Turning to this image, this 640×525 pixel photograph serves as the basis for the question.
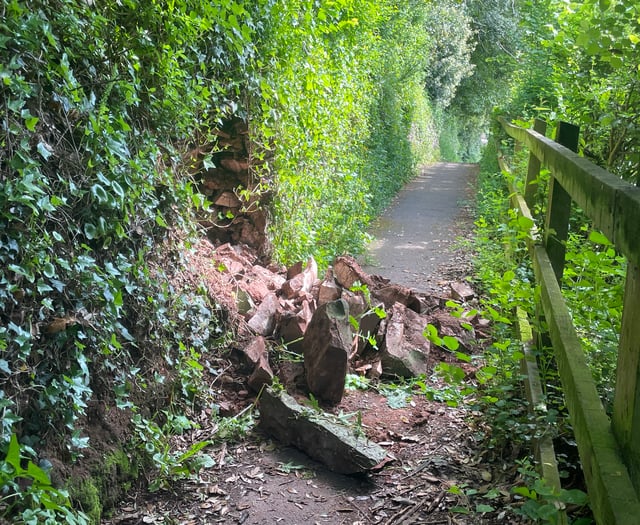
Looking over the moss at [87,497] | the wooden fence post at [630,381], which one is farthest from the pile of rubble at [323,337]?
the wooden fence post at [630,381]

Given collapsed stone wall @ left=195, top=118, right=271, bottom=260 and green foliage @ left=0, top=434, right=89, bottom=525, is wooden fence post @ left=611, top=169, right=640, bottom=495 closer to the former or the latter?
green foliage @ left=0, top=434, right=89, bottom=525

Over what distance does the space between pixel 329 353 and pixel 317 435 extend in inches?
28.7

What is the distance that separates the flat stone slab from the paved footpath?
3.38 m

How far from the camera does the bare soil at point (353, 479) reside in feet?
10.5

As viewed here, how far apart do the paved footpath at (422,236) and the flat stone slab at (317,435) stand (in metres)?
3.38

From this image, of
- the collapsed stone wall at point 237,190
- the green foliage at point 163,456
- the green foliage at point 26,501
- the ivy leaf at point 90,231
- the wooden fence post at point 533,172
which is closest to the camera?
the green foliage at point 26,501

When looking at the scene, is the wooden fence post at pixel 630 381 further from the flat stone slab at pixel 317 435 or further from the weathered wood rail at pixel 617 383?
the flat stone slab at pixel 317 435

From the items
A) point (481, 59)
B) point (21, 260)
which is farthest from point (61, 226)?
point (481, 59)

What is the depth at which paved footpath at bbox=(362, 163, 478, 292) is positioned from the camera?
7.80 meters

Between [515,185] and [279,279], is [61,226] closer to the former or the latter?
[279,279]

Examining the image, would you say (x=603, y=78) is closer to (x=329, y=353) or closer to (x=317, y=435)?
(x=329, y=353)

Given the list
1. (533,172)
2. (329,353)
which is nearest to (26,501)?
(329,353)

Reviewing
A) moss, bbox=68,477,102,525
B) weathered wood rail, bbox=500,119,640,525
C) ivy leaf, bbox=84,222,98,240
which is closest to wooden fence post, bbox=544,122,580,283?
weathered wood rail, bbox=500,119,640,525

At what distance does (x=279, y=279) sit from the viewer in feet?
19.6
